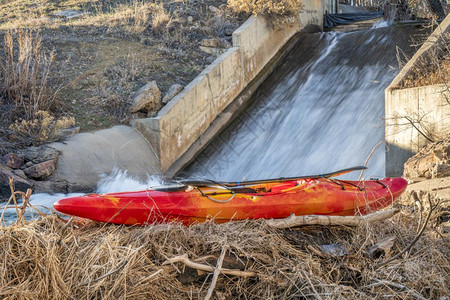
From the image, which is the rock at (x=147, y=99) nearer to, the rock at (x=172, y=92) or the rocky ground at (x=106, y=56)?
the rocky ground at (x=106, y=56)

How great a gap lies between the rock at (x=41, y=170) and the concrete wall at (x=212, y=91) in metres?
2.22

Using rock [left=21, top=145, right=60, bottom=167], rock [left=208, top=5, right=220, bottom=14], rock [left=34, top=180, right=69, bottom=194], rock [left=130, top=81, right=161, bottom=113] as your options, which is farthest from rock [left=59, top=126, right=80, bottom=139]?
rock [left=208, top=5, right=220, bottom=14]

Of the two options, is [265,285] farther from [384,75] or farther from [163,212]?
[384,75]

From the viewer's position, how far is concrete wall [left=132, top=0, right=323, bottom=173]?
35.8 ft

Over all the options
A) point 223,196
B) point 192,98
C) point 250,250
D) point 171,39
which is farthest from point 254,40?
point 250,250

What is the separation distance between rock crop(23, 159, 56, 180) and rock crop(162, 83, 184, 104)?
2.97 meters

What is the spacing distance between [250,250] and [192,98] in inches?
315

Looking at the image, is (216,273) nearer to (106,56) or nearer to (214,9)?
(106,56)

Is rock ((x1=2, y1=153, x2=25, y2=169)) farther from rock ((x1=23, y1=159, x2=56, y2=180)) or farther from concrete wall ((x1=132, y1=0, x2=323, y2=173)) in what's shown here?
concrete wall ((x1=132, y1=0, x2=323, y2=173))

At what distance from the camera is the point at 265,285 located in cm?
371

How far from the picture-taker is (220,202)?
4.73m

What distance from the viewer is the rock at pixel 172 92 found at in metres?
11.3

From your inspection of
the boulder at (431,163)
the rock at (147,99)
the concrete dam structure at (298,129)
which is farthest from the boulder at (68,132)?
the boulder at (431,163)

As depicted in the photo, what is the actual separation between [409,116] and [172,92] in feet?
16.6
